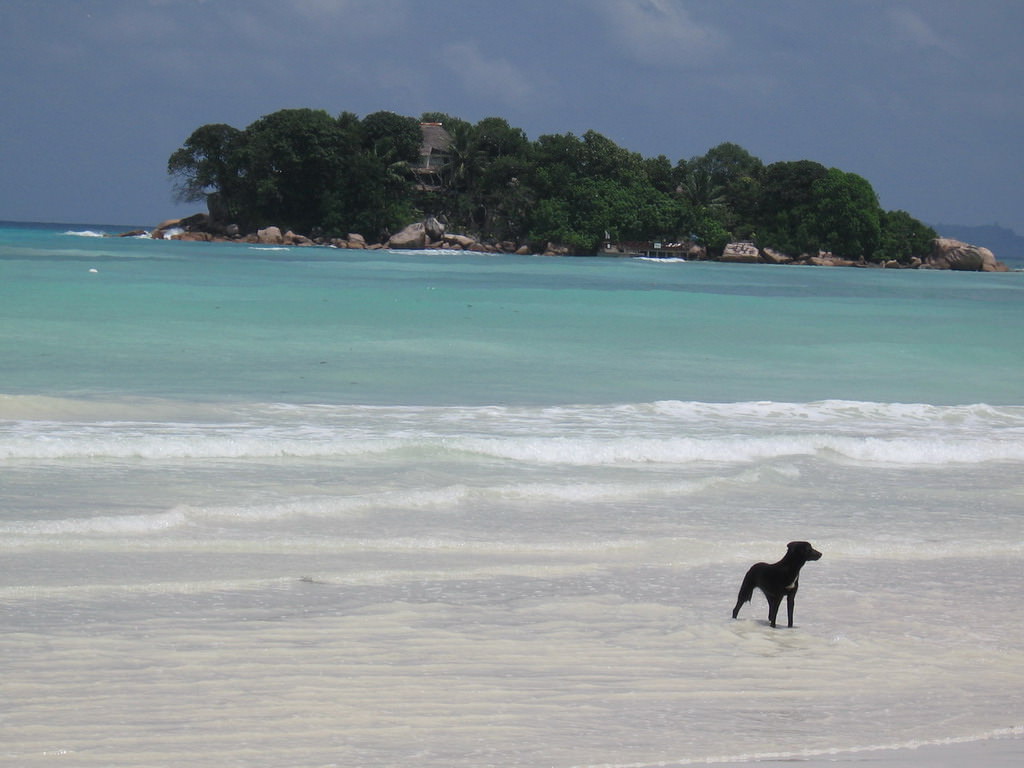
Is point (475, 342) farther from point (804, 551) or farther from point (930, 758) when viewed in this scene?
point (930, 758)

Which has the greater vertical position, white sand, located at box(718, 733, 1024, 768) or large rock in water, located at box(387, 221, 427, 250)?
large rock in water, located at box(387, 221, 427, 250)

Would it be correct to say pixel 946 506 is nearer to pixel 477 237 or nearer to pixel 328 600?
pixel 328 600

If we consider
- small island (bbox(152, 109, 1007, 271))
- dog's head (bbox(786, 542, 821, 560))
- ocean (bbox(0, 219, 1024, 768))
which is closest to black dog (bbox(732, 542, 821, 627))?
dog's head (bbox(786, 542, 821, 560))

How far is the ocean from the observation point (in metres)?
3.22

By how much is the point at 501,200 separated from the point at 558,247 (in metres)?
4.75

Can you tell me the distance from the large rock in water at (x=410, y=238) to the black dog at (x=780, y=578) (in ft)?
223

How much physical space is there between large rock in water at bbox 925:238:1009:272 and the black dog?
244 feet

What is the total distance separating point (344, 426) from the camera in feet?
28.0

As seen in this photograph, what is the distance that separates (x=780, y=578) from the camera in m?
4.06

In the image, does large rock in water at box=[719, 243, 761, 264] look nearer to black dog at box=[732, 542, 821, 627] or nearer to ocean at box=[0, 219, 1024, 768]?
ocean at box=[0, 219, 1024, 768]

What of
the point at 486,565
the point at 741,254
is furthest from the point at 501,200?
the point at 486,565

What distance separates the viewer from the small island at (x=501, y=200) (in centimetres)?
7081

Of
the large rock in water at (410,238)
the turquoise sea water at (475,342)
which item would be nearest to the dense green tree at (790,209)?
the large rock in water at (410,238)

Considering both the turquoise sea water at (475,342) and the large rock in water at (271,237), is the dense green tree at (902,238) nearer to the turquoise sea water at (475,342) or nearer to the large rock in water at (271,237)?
the large rock in water at (271,237)
